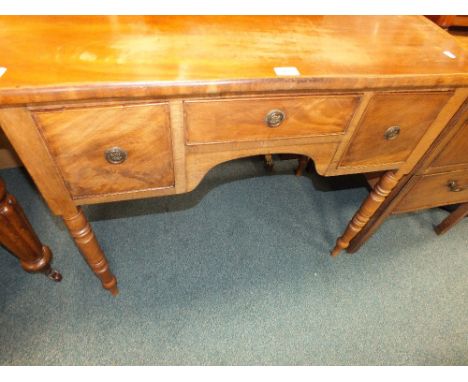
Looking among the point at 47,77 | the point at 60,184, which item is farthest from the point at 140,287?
the point at 47,77

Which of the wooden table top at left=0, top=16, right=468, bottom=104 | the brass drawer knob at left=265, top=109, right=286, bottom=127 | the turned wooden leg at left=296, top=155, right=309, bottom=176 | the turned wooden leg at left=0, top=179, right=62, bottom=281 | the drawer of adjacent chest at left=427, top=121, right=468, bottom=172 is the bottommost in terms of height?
the turned wooden leg at left=296, top=155, right=309, bottom=176

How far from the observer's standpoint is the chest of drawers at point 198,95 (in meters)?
0.49

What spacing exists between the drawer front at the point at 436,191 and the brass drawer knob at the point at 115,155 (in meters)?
0.85

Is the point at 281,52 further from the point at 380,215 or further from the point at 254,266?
the point at 254,266

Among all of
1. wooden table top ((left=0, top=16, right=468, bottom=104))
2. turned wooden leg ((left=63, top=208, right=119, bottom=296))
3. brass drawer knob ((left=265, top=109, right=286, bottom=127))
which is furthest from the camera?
turned wooden leg ((left=63, top=208, right=119, bottom=296))

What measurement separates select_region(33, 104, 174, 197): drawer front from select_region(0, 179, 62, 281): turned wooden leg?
267 mm

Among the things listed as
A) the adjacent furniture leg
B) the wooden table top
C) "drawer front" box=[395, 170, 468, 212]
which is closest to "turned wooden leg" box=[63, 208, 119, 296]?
the wooden table top

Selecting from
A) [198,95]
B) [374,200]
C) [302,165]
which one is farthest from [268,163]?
[198,95]

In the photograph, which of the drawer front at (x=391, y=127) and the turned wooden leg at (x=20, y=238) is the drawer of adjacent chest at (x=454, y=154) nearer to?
the drawer front at (x=391, y=127)

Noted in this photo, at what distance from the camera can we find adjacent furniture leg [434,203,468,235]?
48.4 inches

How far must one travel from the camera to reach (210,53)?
1.87 feet

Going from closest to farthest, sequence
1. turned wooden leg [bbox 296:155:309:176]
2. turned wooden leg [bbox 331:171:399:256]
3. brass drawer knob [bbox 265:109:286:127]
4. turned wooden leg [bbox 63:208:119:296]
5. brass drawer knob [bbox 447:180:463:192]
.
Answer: brass drawer knob [bbox 265:109:286:127], turned wooden leg [bbox 63:208:119:296], turned wooden leg [bbox 331:171:399:256], brass drawer knob [bbox 447:180:463:192], turned wooden leg [bbox 296:155:309:176]

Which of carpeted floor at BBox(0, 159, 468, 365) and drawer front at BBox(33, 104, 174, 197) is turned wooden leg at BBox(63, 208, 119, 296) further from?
carpeted floor at BBox(0, 159, 468, 365)

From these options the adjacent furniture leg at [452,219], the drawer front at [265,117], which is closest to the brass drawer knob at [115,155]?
the drawer front at [265,117]
